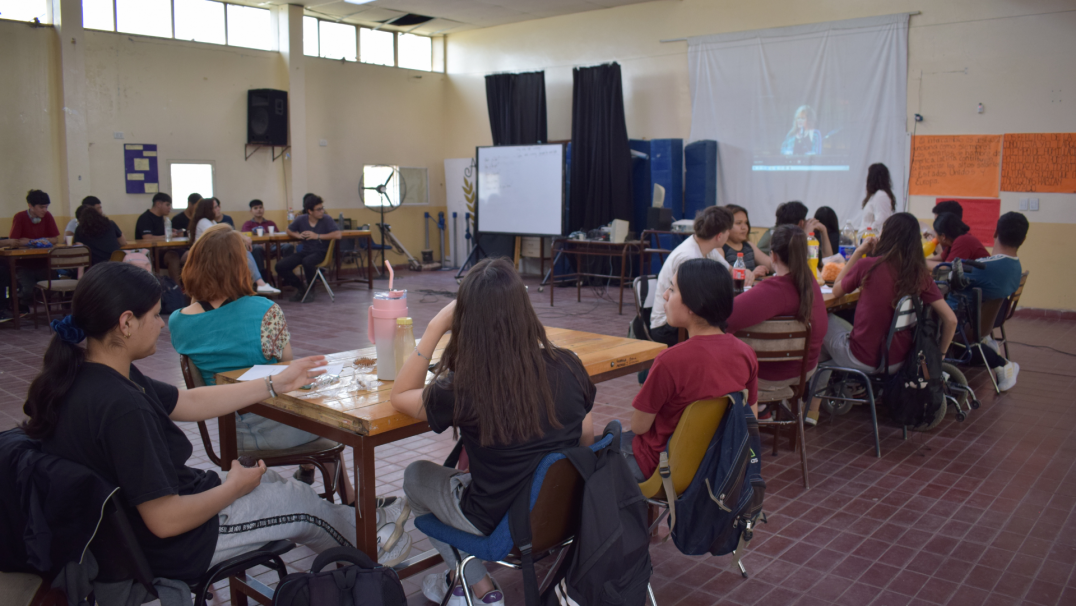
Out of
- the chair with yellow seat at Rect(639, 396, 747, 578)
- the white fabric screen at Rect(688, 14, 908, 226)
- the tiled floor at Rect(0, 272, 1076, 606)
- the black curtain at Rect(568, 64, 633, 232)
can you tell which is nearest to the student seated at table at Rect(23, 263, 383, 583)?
the tiled floor at Rect(0, 272, 1076, 606)

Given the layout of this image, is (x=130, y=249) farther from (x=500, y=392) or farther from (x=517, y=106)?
(x=500, y=392)

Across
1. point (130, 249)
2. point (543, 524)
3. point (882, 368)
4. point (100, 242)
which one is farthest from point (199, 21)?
point (543, 524)

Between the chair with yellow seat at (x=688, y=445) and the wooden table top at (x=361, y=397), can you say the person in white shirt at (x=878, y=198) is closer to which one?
the wooden table top at (x=361, y=397)

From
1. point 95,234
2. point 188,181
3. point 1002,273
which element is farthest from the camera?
point 188,181

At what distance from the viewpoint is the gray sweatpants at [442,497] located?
1909 mm

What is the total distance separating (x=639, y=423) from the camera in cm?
228

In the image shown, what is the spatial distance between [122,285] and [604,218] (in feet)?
28.1

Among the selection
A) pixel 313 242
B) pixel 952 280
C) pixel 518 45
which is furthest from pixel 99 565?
pixel 518 45

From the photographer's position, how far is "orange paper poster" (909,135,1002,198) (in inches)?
299

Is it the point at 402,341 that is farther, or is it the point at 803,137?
the point at 803,137

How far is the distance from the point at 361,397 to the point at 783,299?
1.90m

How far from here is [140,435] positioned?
1538mm

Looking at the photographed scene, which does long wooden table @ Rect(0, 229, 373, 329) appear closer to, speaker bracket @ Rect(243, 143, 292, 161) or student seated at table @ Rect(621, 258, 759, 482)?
speaker bracket @ Rect(243, 143, 292, 161)

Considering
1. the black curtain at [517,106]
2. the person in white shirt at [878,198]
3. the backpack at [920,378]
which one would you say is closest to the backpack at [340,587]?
the backpack at [920,378]
